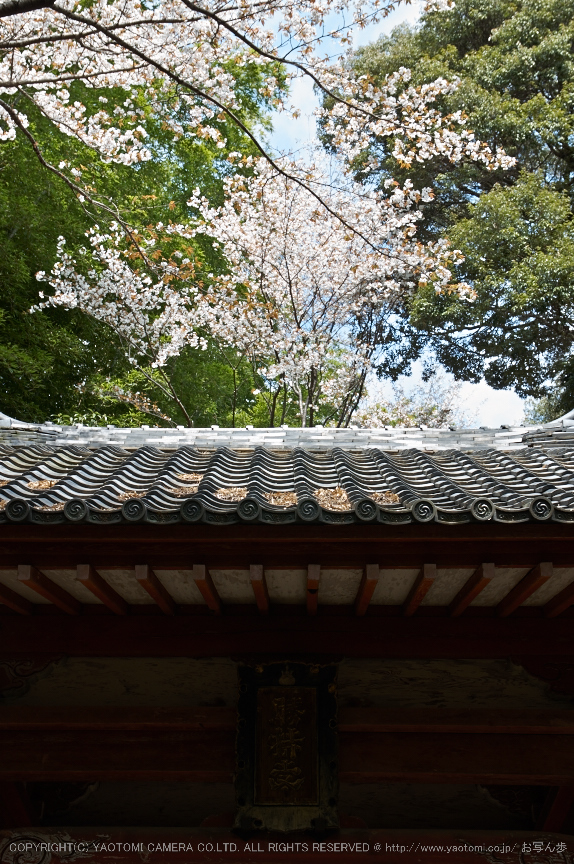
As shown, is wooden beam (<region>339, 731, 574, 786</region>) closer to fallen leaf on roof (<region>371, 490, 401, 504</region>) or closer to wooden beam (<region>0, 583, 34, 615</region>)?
fallen leaf on roof (<region>371, 490, 401, 504</region>)

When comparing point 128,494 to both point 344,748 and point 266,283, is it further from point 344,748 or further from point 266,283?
point 266,283

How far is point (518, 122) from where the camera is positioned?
15492mm

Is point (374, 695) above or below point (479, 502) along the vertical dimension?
below

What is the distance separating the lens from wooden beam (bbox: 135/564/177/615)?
9.81 ft

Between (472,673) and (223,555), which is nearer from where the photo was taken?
(223,555)

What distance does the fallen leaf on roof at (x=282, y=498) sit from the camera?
285 centimetres

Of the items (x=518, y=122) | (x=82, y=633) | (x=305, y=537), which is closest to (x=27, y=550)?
(x=82, y=633)

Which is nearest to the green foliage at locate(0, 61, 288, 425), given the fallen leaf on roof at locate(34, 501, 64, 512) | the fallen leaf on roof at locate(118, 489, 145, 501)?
the fallen leaf on roof at locate(118, 489, 145, 501)

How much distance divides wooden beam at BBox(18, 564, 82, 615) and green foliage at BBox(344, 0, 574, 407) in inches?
505

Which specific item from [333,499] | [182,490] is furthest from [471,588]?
[182,490]

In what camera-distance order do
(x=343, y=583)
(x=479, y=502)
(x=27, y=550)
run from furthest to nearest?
1. (x=343, y=583)
2. (x=27, y=550)
3. (x=479, y=502)

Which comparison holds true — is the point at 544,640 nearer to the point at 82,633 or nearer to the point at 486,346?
the point at 82,633

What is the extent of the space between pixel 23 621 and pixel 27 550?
85 cm

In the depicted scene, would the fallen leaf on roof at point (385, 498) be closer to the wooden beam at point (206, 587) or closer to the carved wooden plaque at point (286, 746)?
the wooden beam at point (206, 587)
